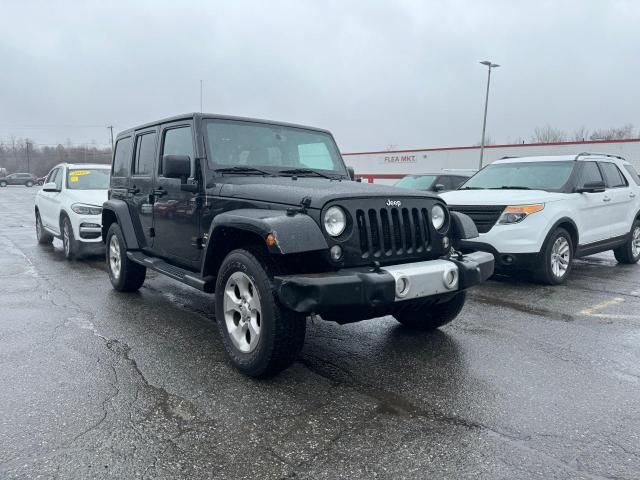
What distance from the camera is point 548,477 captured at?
249 cm

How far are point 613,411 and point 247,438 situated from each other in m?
2.27

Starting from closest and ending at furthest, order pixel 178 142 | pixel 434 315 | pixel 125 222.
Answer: pixel 434 315 < pixel 178 142 < pixel 125 222

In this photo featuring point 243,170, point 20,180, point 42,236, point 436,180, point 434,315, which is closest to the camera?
point 243,170

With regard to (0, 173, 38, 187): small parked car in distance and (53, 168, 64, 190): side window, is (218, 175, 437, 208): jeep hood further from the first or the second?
(0, 173, 38, 187): small parked car in distance

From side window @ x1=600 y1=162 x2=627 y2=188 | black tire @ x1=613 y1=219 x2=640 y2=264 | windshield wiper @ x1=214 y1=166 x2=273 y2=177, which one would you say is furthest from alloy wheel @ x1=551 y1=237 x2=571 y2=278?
windshield wiper @ x1=214 y1=166 x2=273 y2=177

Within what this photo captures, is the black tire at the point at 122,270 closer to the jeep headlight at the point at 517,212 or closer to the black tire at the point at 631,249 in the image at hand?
the jeep headlight at the point at 517,212

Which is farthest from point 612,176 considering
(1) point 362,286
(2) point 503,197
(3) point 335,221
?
(1) point 362,286

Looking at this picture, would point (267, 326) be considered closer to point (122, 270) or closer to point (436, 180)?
point (122, 270)

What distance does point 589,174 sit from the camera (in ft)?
24.9

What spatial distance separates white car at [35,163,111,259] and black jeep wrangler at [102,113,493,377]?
3.68 meters

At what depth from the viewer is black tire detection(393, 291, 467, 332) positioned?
4.52 metres

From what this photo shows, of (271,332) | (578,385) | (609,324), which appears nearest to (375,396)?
(271,332)

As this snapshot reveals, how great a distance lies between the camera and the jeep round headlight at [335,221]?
3391 millimetres

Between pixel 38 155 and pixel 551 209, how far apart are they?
315 ft
